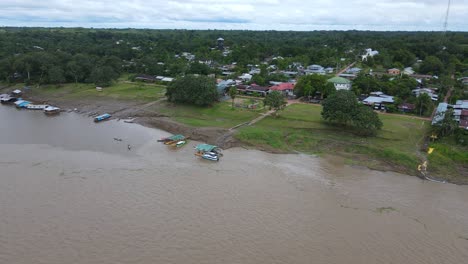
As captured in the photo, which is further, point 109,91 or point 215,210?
point 109,91

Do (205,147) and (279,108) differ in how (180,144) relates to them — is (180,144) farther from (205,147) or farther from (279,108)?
(279,108)

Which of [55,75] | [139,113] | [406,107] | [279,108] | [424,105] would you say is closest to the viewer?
[279,108]

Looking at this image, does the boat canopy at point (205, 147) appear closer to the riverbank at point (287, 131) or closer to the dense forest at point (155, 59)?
the riverbank at point (287, 131)

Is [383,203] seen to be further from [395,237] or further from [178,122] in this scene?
[178,122]

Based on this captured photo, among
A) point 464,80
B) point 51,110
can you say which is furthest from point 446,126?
point 51,110

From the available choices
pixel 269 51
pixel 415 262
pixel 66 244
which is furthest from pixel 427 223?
pixel 269 51

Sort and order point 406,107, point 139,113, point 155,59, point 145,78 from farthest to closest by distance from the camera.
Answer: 1. point 155,59
2. point 145,78
3. point 139,113
4. point 406,107
